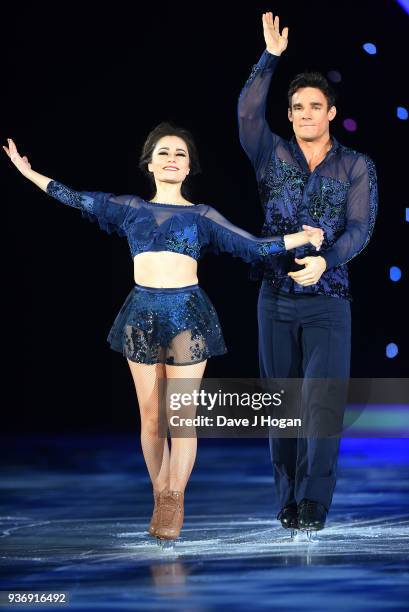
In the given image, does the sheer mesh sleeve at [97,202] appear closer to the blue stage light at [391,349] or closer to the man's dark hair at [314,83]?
the man's dark hair at [314,83]

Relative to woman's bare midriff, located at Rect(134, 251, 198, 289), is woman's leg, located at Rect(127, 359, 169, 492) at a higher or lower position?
lower

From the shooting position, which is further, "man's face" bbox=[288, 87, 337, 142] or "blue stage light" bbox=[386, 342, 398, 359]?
"blue stage light" bbox=[386, 342, 398, 359]

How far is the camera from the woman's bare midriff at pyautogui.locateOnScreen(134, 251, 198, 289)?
4488 millimetres

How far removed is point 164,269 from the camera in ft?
14.7

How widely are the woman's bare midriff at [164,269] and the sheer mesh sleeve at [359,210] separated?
537 millimetres

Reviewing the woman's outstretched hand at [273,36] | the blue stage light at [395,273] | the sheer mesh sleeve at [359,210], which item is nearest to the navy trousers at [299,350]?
the sheer mesh sleeve at [359,210]

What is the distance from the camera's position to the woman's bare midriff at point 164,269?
4.49m

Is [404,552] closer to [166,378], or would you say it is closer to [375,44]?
[166,378]

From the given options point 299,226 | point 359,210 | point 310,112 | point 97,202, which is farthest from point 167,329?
point 310,112

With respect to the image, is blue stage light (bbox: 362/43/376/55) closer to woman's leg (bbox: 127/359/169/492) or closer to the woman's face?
the woman's face

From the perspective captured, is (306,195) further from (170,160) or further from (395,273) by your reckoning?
(395,273)

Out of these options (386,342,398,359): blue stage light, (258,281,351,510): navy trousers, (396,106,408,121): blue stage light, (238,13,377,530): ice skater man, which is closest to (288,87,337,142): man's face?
(238,13,377,530): ice skater man

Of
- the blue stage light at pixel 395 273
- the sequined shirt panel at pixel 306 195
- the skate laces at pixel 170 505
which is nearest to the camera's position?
the skate laces at pixel 170 505

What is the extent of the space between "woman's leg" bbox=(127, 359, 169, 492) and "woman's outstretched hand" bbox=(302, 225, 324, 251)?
0.72 metres
